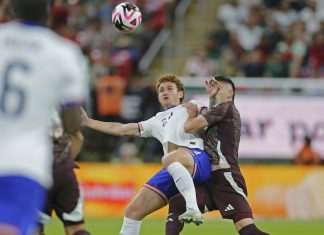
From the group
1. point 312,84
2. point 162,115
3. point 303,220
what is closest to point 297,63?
point 312,84

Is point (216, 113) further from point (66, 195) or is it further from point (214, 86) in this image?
point (66, 195)

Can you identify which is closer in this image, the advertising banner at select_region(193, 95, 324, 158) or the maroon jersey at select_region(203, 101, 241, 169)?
the maroon jersey at select_region(203, 101, 241, 169)

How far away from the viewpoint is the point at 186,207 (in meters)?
9.37

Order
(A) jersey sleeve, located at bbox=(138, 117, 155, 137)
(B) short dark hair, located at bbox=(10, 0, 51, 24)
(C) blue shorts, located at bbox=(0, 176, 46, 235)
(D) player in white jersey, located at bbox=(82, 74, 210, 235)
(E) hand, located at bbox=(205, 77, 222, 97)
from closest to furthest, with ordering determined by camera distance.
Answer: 1. (C) blue shorts, located at bbox=(0, 176, 46, 235)
2. (B) short dark hair, located at bbox=(10, 0, 51, 24)
3. (D) player in white jersey, located at bbox=(82, 74, 210, 235)
4. (E) hand, located at bbox=(205, 77, 222, 97)
5. (A) jersey sleeve, located at bbox=(138, 117, 155, 137)

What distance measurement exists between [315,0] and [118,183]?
23.2 feet

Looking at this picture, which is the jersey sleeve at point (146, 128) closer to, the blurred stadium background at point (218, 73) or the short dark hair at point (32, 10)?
the short dark hair at point (32, 10)

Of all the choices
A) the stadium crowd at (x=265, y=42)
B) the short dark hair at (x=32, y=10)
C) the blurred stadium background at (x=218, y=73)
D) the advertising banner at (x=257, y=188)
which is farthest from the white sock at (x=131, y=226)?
the stadium crowd at (x=265, y=42)

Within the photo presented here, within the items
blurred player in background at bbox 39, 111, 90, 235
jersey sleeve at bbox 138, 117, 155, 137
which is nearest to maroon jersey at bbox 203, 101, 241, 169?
jersey sleeve at bbox 138, 117, 155, 137

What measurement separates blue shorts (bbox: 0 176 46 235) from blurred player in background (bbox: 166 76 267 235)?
4.41 meters

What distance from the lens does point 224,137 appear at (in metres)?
9.74

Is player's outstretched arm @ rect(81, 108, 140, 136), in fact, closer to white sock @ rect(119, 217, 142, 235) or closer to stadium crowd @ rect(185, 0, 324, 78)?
white sock @ rect(119, 217, 142, 235)

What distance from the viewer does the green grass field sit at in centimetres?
1497

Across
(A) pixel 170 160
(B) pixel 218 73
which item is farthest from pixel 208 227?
(A) pixel 170 160

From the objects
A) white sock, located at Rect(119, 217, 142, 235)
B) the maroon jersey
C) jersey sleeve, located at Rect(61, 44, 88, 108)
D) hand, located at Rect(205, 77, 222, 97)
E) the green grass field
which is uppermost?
jersey sleeve, located at Rect(61, 44, 88, 108)
